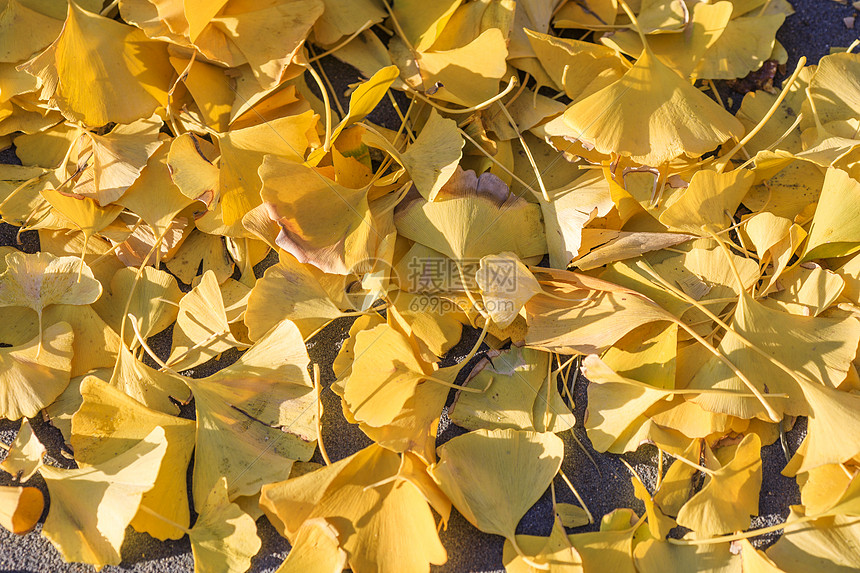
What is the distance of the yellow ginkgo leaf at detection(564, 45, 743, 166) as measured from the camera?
741 millimetres

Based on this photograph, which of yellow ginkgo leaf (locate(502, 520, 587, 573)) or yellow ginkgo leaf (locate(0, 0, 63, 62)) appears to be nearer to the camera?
yellow ginkgo leaf (locate(502, 520, 587, 573))

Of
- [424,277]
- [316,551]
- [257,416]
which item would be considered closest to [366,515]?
[316,551]

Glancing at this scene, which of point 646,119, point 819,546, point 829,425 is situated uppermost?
point 646,119

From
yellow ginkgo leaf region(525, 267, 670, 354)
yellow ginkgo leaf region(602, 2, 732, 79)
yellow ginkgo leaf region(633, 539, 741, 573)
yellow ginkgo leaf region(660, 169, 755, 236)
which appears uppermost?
yellow ginkgo leaf region(602, 2, 732, 79)

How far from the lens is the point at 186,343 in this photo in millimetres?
779

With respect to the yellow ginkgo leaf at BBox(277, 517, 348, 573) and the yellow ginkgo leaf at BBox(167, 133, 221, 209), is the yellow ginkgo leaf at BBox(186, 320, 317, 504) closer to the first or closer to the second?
the yellow ginkgo leaf at BBox(277, 517, 348, 573)

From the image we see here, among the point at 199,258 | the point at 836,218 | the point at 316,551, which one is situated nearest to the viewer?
the point at 316,551

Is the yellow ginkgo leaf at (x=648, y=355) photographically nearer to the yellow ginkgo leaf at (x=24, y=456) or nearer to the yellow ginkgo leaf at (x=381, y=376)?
the yellow ginkgo leaf at (x=381, y=376)

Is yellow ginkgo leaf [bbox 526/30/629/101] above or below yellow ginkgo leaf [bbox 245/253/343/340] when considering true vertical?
above

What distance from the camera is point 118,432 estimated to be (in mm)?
702

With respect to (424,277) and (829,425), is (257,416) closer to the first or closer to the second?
(424,277)

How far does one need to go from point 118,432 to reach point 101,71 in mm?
464

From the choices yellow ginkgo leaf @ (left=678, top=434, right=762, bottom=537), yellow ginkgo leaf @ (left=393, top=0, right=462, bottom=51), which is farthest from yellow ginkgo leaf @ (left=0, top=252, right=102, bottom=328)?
yellow ginkgo leaf @ (left=678, top=434, right=762, bottom=537)

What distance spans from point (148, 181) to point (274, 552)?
50cm
